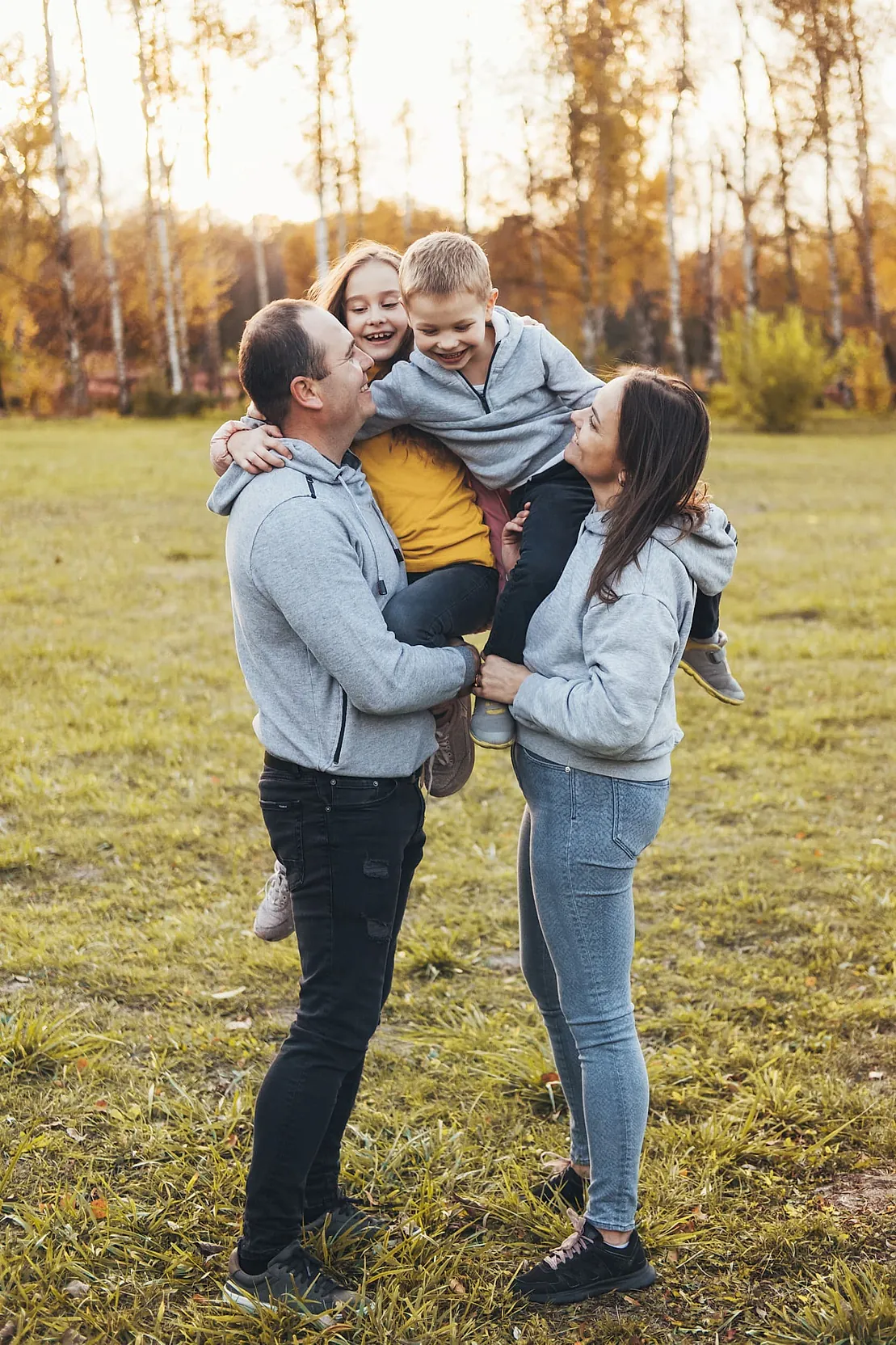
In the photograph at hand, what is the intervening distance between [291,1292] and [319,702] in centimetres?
126

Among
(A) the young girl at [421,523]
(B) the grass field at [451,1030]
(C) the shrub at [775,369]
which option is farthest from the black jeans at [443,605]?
(C) the shrub at [775,369]

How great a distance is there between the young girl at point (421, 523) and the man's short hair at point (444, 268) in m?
0.17

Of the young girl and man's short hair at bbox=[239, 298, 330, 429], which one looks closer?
man's short hair at bbox=[239, 298, 330, 429]

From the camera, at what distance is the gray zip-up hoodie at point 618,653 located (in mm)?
2270

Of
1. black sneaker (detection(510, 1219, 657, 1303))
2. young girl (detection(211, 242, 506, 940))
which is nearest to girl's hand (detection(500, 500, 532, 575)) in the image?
young girl (detection(211, 242, 506, 940))

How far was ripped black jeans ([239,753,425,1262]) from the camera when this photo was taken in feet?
7.82

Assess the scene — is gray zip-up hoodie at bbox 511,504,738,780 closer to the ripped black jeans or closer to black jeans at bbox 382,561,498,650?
black jeans at bbox 382,561,498,650

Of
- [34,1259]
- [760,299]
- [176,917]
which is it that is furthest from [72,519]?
[760,299]

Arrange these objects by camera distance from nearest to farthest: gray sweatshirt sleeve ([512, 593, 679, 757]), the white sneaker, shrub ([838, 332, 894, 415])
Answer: gray sweatshirt sleeve ([512, 593, 679, 757]) < the white sneaker < shrub ([838, 332, 894, 415])

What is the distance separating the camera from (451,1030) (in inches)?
150

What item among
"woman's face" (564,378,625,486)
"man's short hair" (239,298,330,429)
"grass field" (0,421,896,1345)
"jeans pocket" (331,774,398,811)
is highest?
"man's short hair" (239,298,330,429)

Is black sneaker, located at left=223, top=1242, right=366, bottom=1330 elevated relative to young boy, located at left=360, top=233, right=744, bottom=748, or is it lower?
lower

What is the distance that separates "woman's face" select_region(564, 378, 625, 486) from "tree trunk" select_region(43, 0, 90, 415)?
27759 millimetres

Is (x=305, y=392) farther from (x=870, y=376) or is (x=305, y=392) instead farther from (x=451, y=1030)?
(x=870, y=376)
